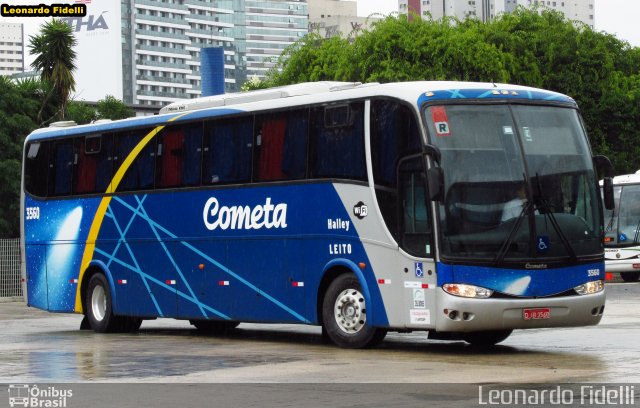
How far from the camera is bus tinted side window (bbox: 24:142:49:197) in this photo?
25.4 metres

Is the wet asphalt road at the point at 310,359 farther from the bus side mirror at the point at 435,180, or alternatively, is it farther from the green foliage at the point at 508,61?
the green foliage at the point at 508,61

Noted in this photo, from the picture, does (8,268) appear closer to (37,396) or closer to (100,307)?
(100,307)

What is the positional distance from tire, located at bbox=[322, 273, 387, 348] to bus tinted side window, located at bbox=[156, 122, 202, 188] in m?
3.92

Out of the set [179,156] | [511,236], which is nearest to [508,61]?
[179,156]

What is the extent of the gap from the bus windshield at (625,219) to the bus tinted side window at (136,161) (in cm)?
2403

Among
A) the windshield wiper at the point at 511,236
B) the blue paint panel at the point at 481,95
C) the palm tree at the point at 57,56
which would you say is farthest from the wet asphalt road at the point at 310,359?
the palm tree at the point at 57,56

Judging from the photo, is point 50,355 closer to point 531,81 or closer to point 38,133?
point 38,133

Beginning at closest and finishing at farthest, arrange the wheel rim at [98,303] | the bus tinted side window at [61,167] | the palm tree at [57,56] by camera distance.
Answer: the wheel rim at [98,303] → the bus tinted side window at [61,167] → the palm tree at [57,56]

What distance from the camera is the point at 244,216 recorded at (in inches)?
804

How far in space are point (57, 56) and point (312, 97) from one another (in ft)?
118

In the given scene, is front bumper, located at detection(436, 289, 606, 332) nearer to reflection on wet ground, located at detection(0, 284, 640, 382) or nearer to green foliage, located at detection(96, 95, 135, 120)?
Answer: reflection on wet ground, located at detection(0, 284, 640, 382)

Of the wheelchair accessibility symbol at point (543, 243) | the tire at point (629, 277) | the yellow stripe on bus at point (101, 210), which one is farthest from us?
the tire at point (629, 277)

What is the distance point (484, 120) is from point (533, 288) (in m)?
2.18

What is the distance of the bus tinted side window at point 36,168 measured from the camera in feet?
83.4
